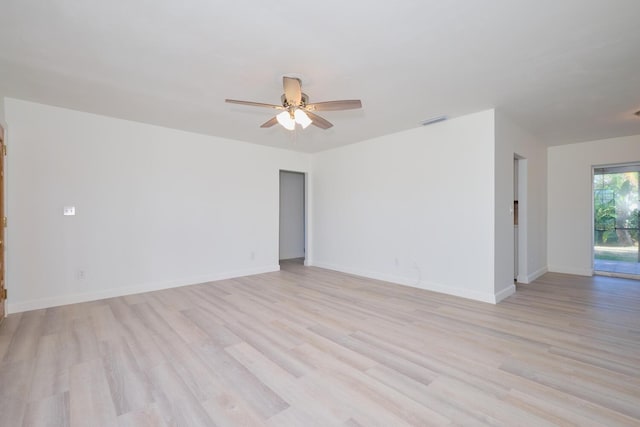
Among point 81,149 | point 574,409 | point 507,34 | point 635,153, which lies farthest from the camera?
point 635,153

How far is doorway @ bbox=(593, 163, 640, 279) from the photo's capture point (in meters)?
5.35

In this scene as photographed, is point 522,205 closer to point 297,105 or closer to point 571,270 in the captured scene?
point 571,270

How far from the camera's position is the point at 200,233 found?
4.89 meters

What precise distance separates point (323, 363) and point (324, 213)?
13.7 ft

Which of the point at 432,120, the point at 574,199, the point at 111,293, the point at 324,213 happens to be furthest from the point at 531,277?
the point at 111,293

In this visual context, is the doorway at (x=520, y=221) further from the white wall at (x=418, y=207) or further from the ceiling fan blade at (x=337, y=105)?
the ceiling fan blade at (x=337, y=105)

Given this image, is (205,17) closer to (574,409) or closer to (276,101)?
(276,101)

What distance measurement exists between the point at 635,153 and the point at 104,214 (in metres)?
8.54

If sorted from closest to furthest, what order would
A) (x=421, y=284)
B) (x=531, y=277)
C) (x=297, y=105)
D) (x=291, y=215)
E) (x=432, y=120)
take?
(x=297, y=105), (x=432, y=120), (x=421, y=284), (x=531, y=277), (x=291, y=215)

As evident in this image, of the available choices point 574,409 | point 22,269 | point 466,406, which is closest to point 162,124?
point 22,269

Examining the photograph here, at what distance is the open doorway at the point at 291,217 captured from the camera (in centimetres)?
→ 723

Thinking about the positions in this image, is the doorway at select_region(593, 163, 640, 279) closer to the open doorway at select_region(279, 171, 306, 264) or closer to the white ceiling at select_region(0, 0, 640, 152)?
the white ceiling at select_region(0, 0, 640, 152)

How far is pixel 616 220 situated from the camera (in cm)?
552

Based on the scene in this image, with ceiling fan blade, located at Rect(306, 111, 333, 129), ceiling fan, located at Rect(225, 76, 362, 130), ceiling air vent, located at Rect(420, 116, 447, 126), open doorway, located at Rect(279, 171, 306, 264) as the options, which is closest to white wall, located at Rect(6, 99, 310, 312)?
open doorway, located at Rect(279, 171, 306, 264)
